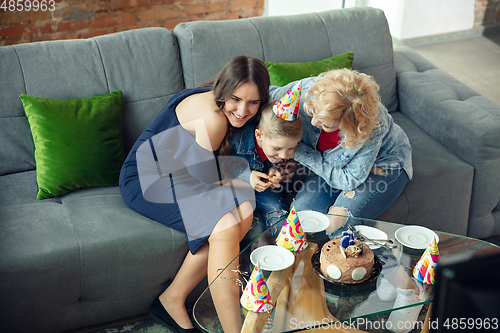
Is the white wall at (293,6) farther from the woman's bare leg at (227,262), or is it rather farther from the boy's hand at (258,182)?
the woman's bare leg at (227,262)

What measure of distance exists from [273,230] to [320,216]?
0.18 m

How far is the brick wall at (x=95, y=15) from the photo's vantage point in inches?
107

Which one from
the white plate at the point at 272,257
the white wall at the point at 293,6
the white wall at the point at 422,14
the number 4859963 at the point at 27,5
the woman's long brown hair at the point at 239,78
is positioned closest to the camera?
the white plate at the point at 272,257

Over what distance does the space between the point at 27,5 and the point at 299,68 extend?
1.76m

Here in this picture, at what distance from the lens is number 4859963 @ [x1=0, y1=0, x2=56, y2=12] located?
2639mm

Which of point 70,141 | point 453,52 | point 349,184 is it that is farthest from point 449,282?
point 453,52

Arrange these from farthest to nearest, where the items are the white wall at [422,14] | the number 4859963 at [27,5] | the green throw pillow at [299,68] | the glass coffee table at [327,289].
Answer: the white wall at [422,14] → the number 4859963 at [27,5] → the green throw pillow at [299,68] → the glass coffee table at [327,289]

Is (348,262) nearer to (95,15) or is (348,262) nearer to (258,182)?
(258,182)

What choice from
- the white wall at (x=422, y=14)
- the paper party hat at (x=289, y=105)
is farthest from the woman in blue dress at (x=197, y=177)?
the white wall at (x=422, y=14)

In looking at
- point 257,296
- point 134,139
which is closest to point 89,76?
point 134,139

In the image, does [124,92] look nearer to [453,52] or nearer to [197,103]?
[197,103]

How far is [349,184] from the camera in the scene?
1.77 m

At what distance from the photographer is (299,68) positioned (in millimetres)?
2123

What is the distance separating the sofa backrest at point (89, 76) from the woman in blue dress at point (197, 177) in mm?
278
